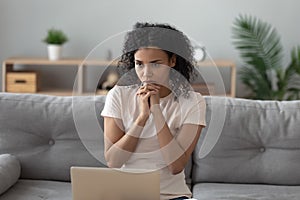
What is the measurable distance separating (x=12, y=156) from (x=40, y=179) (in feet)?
0.49

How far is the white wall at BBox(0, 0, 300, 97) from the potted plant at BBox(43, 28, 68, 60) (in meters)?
0.19

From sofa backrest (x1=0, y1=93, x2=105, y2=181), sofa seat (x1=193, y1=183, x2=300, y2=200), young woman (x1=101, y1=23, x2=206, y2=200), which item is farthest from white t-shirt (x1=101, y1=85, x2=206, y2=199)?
sofa backrest (x1=0, y1=93, x2=105, y2=181)

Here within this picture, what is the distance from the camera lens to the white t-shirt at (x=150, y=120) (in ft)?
6.85

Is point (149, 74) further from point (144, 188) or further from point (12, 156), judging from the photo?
point (12, 156)

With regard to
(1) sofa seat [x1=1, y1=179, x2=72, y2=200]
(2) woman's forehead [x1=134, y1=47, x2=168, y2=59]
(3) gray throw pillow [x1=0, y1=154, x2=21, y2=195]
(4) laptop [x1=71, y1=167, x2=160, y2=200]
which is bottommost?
(1) sofa seat [x1=1, y1=179, x2=72, y2=200]

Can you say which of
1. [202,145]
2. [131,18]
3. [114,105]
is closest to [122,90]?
[114,105]

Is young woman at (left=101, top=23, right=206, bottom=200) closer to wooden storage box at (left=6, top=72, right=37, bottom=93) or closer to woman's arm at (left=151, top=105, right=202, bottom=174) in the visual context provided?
woman's arm at (left=151, top=105, right=202, bottom=174)

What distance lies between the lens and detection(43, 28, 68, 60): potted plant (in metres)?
4.41

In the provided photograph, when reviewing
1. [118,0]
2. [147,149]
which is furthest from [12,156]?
[118,0]

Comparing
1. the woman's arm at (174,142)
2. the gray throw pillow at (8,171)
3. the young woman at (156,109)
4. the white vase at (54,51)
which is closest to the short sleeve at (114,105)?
the young woman at (156,109)

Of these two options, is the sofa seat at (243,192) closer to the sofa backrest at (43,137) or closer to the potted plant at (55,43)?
the sofa backrest at (43,137)

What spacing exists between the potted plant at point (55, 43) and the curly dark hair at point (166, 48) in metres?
2.40

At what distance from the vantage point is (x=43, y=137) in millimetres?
2592

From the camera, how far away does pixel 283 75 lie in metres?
4.47
